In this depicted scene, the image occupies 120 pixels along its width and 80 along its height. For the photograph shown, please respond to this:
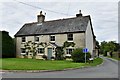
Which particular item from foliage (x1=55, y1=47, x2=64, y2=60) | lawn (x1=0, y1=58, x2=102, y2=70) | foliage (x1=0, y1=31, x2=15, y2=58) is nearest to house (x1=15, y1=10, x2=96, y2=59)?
foliage (x1=55, y1=47, x2=64, y2=60)

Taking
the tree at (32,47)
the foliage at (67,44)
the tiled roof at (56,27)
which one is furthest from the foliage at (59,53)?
the tree at (32,47)

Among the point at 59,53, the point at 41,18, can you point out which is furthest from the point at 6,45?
the point at 59,53

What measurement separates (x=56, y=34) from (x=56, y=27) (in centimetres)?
186

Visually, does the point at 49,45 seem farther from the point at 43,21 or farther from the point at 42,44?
the point at 43,21

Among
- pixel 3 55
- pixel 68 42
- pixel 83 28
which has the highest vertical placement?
pixel 83 28

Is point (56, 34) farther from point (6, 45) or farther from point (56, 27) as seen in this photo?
point (6, 45)

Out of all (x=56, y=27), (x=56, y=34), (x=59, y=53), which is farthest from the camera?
(x=56, y=27)

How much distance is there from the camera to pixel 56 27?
39.7m

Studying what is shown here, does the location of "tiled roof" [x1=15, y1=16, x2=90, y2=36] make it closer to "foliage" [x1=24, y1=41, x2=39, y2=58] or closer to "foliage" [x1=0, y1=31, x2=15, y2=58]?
"foliage" [x1=24, y1=41, x2=39, y2=58]

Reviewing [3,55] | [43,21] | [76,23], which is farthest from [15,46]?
[76,23]

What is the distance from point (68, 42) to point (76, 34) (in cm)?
206

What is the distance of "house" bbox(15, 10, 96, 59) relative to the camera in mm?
36156

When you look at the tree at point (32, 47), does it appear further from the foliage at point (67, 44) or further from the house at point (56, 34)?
the foliage at point (67, 44)

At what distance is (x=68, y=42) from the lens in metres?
36.8
